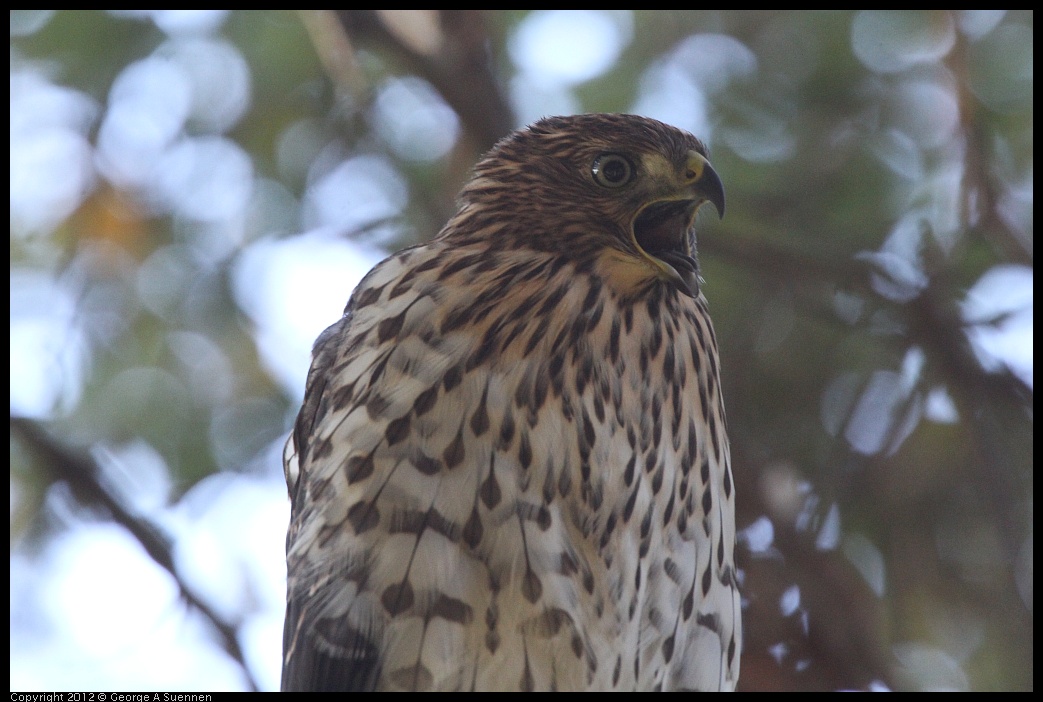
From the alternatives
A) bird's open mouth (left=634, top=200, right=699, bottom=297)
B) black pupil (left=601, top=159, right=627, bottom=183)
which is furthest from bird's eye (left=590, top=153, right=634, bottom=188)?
bird's open mouth (left=634, top=200, right=699, bottom=297)

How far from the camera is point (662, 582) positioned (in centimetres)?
312

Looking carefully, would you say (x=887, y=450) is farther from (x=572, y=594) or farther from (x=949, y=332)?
(x=572, y=594)

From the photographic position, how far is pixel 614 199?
3.24 metres

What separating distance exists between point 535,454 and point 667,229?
30.2 inches

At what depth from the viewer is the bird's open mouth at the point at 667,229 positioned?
127 inches

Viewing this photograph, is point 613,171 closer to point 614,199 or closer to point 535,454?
point 614,199

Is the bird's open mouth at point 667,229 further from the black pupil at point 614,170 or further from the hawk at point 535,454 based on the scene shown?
the black pupil at point 614,170

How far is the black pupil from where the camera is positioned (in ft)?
10.7

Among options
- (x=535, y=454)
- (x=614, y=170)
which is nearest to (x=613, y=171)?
(x=614, y=170)

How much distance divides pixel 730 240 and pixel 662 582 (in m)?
1.48

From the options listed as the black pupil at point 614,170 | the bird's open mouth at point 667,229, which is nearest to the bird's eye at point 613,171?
the black pupil at point 614,170

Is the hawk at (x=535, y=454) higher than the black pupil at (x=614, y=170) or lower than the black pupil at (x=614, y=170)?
lower

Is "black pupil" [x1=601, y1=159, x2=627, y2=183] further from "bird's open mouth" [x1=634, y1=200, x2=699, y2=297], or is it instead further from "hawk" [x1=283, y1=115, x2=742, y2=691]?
"bird's open mouth" [x1=634, y1=200, x2=699, y2=297]

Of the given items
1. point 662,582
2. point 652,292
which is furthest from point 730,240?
point 662,582
